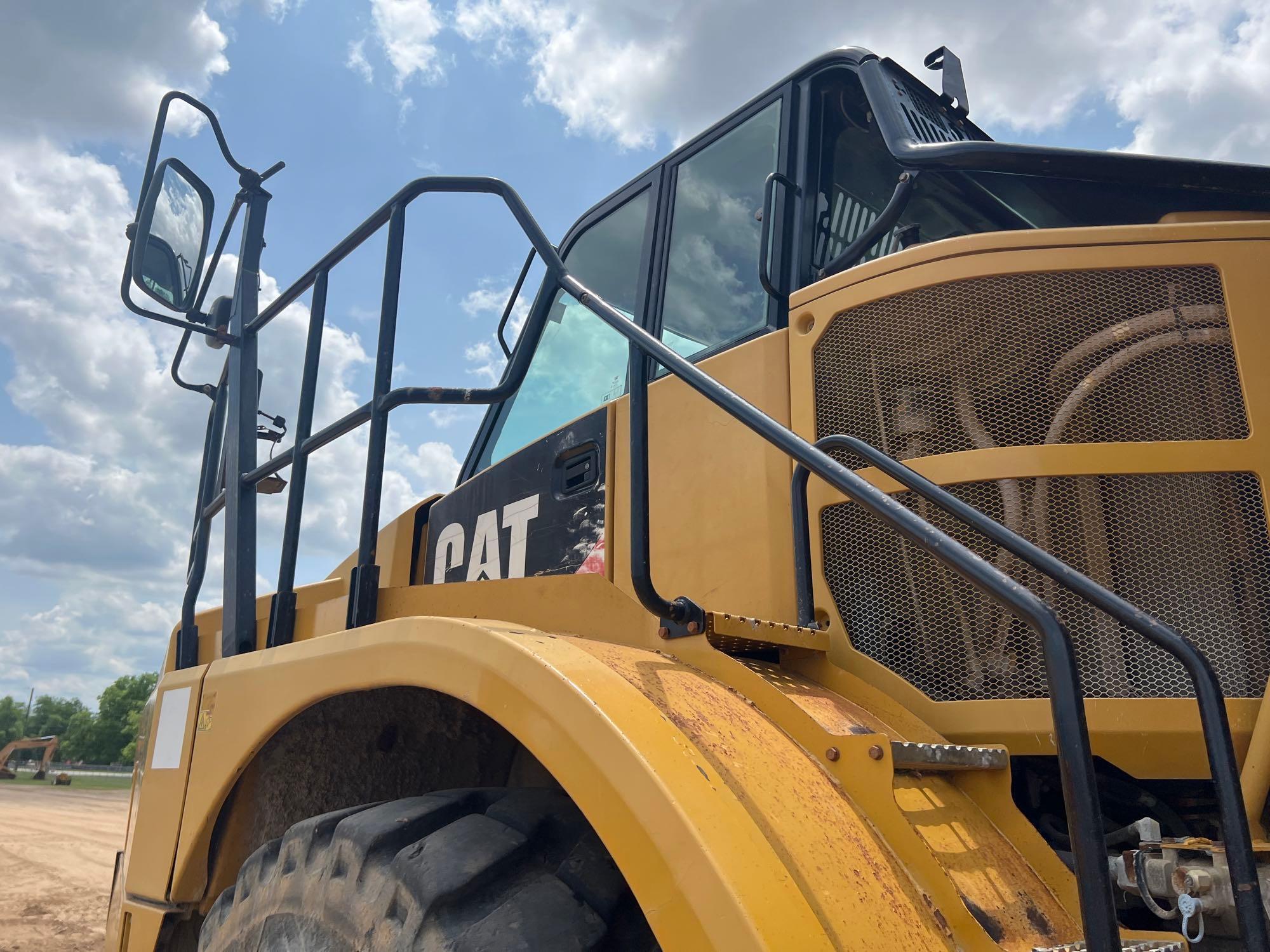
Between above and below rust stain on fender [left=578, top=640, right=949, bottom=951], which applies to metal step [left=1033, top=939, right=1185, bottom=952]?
below

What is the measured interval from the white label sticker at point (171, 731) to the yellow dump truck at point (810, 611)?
3 cm

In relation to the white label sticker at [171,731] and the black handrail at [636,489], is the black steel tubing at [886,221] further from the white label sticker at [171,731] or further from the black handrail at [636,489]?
the white label sticker at [171,731]

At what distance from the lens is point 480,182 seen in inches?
109

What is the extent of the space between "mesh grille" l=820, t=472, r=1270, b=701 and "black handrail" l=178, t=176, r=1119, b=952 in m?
0.40

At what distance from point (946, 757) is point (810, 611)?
540 millimetres

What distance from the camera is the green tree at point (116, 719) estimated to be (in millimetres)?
66125

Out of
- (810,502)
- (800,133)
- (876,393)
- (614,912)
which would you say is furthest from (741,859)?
(800,133)

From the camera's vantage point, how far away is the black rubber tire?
1554mm

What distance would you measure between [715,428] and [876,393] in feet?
1.34

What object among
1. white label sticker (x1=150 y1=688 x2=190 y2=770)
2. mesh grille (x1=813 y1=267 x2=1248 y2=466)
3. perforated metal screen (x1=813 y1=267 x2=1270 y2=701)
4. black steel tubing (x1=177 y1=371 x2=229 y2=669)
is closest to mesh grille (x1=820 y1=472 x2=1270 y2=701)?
perforated metal screen (x1=813 y1=267 x2=1270 y2=701)

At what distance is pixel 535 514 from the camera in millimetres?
2869

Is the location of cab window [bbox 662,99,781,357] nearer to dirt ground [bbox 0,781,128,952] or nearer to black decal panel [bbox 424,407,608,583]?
black decal panel [bbox 424,407,608,583]

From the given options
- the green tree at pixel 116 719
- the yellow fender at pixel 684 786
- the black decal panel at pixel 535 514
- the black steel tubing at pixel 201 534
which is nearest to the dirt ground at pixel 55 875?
the black steel tubing at pixel 201 534

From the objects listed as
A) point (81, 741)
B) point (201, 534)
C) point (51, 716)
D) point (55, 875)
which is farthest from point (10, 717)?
point (201, 534)
